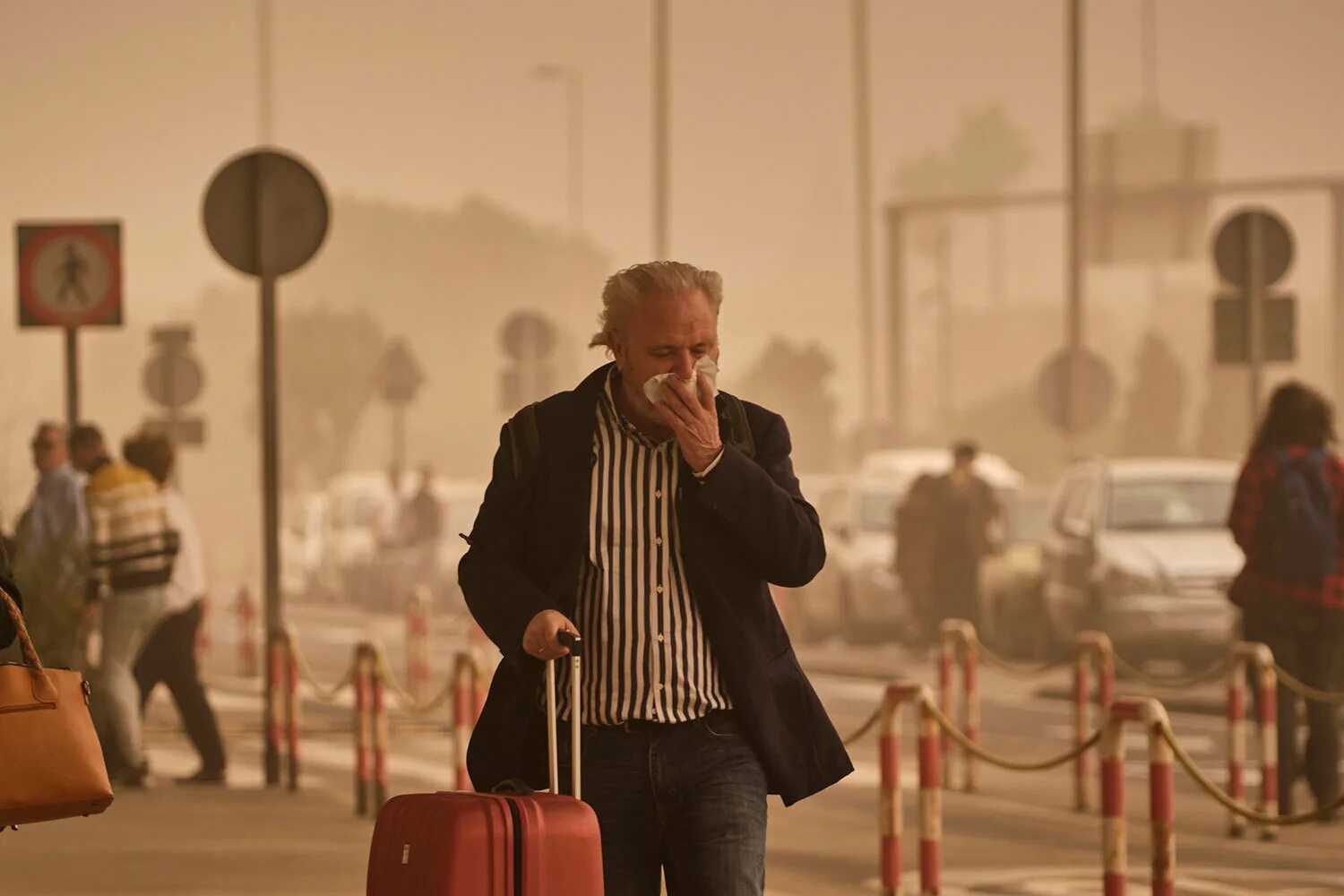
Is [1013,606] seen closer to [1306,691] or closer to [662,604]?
[1306,691]

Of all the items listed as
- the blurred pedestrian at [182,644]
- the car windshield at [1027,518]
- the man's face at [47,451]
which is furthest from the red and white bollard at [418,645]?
the car windshield at [1027,518]

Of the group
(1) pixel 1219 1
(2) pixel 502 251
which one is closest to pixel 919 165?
(1) pixel 1219 1

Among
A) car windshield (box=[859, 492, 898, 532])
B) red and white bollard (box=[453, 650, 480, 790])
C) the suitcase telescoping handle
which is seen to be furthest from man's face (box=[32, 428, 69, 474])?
car windshield (box=[859, 492, 898, 532])

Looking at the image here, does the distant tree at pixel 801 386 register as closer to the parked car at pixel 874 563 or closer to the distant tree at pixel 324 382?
the distant tree at pixel 324 382

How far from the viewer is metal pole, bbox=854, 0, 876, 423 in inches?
2047

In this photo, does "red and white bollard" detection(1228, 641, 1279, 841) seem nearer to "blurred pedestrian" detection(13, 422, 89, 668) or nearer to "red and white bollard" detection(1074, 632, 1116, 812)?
"red and white bollard" detection(1074, 632, 1116, 812)

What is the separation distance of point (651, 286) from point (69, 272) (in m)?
11.0

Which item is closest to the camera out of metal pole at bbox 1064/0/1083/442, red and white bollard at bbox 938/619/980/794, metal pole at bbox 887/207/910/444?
red and white bollard at bbox 938/619/980/794

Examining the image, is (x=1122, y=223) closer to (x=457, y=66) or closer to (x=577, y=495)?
(x=577, y=495)

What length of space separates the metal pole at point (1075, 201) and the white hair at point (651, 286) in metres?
23.9

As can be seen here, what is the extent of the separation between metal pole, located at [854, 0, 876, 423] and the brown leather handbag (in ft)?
152

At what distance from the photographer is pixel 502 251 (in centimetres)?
11556

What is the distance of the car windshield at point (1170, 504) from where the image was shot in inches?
917

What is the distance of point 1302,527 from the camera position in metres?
13.3
